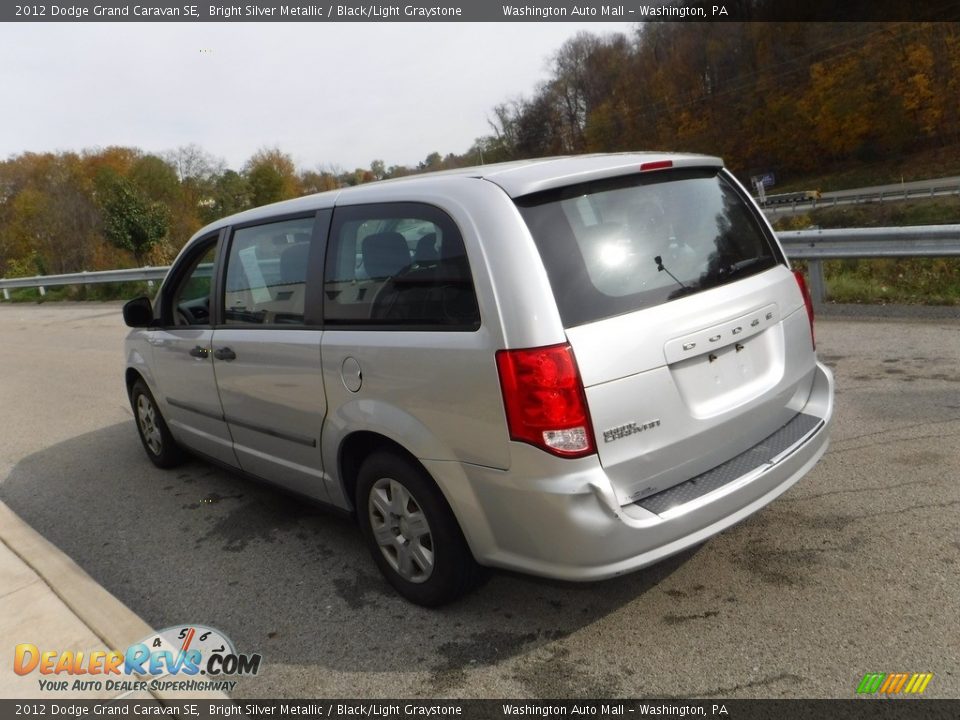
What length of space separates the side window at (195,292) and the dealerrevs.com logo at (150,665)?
195cm

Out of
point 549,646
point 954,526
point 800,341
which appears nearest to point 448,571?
point 549,646

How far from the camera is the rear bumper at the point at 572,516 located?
258 cm

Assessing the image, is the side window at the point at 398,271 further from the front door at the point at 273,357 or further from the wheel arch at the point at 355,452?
the wheel arch at the point at 355,452

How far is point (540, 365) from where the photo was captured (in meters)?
2.58

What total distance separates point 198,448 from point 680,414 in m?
3.36

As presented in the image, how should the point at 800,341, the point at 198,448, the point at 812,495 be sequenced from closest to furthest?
the point at 800,341 → the point at 812,495 → the point at 198,448

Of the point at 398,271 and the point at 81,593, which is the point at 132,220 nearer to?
the point at 81,593

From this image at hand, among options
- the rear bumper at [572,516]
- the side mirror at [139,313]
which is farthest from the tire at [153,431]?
the rear bumper at [572,516]

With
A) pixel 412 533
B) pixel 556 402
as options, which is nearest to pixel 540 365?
pixel 556 402

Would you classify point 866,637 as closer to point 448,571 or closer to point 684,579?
point 684,579

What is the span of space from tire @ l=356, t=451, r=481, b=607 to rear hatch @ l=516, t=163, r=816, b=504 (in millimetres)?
760

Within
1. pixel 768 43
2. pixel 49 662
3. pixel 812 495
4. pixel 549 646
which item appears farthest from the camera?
pixel 768 43


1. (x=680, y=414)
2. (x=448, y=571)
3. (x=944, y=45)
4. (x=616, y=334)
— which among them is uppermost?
(x=944, y=45)

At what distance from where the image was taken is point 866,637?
2.70m
